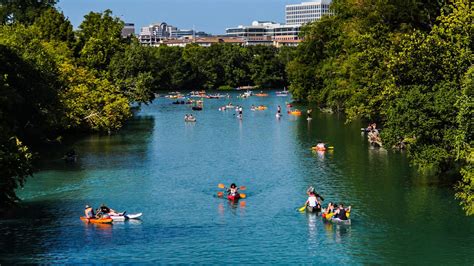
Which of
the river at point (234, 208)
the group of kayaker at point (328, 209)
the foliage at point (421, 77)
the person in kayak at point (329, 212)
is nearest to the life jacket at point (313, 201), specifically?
the group of kayaker at point (328, 209)

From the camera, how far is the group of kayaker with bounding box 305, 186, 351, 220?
34.8m

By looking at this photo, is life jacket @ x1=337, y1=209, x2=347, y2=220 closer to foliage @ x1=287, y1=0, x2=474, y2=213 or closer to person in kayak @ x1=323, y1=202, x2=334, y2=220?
person in kayak @ x1=323, y1=202, x2=334, y2=220

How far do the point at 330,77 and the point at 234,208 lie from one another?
54677 millimetres

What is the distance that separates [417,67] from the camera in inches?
1655

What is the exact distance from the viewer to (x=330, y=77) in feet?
300

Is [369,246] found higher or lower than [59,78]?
lower

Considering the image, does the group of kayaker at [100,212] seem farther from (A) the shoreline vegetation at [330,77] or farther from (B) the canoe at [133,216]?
(A) the shoreline vegetation at [330,77]

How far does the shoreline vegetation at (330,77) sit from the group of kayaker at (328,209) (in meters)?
5.19

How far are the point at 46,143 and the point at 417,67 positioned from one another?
33876 millimetres

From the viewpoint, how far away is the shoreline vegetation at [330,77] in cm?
3769

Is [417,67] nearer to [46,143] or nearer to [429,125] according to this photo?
[429,125]

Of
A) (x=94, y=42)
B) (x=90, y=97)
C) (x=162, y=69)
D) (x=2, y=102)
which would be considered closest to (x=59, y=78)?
(x=90, y=97)

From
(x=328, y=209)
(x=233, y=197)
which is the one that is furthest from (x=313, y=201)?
(x=233, y=197)

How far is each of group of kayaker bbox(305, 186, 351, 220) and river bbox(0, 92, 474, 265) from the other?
22.1 inches
